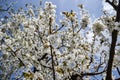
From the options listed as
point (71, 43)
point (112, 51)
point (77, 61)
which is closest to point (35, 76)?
point (77, 61)

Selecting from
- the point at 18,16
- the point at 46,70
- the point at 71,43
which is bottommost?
the point at 46,70

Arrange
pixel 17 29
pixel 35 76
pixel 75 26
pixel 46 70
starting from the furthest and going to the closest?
1. pixel 17 29
2. pixel 75 26
3. pixel 46 70
4. pixel 35 76

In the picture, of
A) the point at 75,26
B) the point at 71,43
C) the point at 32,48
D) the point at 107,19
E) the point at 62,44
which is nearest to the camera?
the point at 107,19

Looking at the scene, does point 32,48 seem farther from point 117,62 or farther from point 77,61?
point 117,62

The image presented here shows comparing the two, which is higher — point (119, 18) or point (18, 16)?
point (18, 16)

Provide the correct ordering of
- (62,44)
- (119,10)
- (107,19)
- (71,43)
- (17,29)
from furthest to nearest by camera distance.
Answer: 1. (17,29)
2. (62,44)
3. (71,43)
4. (107,19)
5. (119,10)

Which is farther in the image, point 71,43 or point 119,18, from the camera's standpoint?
point 71,43

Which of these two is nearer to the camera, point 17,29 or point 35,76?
point 35,76

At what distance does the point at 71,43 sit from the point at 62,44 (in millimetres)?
1531

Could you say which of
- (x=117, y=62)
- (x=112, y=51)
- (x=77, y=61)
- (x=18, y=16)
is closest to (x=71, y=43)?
(x=77, y=61)

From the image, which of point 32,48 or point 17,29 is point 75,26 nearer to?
point 32,48

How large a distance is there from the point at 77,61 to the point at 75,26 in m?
2.93

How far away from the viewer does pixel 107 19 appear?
5340 millimetres

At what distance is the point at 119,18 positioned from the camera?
4438 mm
